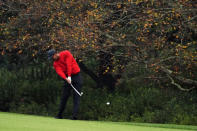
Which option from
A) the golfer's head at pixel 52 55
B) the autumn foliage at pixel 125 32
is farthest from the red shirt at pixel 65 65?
the autumn foliage at pixel 125 32

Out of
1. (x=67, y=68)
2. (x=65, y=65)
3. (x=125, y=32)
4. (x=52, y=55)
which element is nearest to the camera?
(x=52, y=55)

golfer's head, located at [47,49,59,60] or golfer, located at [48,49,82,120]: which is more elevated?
golfer's head, located at [47,49,59,60]

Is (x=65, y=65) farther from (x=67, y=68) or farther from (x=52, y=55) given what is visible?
(x=52, y=55)

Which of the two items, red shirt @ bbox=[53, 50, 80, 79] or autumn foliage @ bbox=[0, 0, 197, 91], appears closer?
red shirt @ bbox=[53, 50, 80, 79]

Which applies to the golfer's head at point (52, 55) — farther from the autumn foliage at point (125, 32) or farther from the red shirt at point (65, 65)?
the autumn foliage at point (125, 32)

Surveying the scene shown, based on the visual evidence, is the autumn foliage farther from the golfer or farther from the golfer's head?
the golfer's head

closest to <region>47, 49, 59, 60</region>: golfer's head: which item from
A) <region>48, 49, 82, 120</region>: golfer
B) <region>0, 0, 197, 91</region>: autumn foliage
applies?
<region>48, 49, 82, 120</region>: golfer

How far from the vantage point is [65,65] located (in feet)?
43.0

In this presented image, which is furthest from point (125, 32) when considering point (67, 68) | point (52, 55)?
point (52, 55)

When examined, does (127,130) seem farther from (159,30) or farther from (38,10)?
(38,10)

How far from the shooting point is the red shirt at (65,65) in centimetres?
1284

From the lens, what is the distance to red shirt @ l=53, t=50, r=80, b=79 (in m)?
12.8

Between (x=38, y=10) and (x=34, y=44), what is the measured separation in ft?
3.55

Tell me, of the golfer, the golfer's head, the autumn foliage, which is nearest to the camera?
the golfer's head
